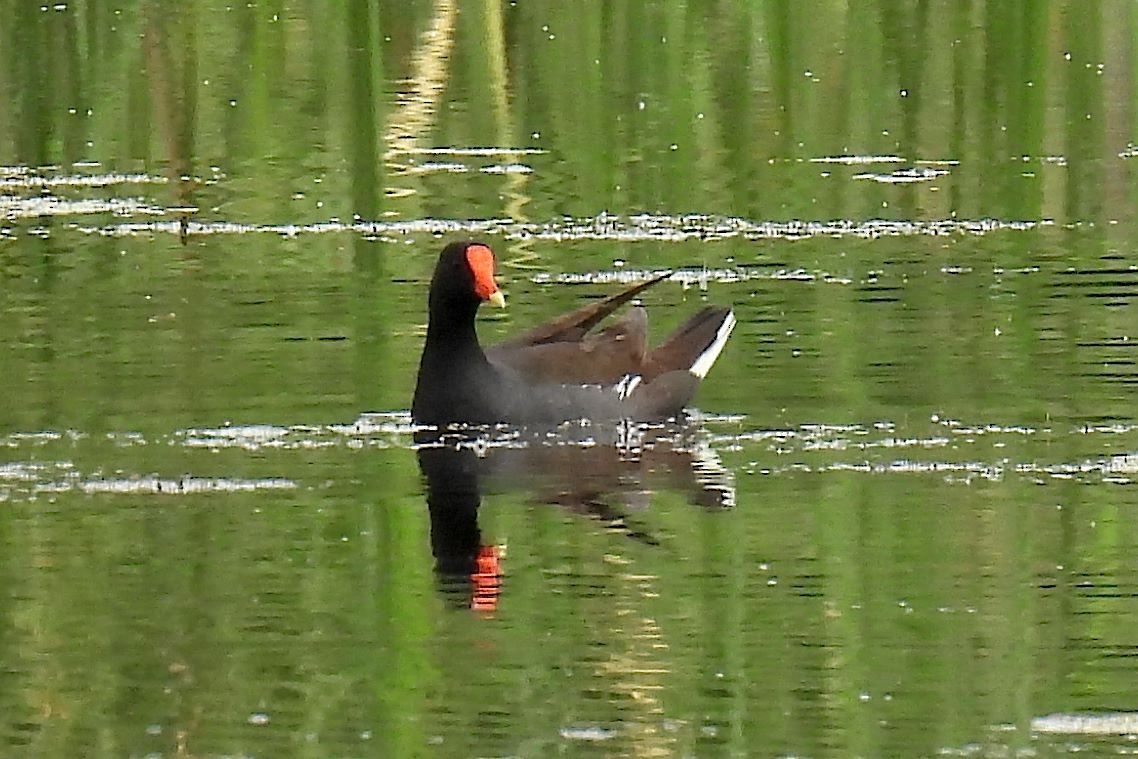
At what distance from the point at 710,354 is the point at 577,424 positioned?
51 cm

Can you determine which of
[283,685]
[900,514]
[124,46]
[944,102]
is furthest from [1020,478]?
[124,46]

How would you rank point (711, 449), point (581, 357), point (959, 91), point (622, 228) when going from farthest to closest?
point (959, 91) < point (622, 228) < point (581, 357) < point (711, 449)

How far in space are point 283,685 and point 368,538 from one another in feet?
4.67

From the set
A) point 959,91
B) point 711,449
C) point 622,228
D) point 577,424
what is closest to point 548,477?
point 711,449

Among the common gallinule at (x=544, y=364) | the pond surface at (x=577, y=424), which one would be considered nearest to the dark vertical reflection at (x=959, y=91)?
the pond surface at (x=577, y=424)

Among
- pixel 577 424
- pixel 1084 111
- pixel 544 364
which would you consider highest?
pixel 1084 111

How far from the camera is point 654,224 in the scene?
1270cm

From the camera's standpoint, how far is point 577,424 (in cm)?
966

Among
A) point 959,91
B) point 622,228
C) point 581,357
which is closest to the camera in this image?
point 581,357

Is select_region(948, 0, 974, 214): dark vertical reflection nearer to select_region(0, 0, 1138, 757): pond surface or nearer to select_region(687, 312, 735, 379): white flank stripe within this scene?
select_region(0, 0, 1138, 757): pond surface

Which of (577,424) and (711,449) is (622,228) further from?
(711,449)

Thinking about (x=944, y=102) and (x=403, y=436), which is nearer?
(x=403, y=436)

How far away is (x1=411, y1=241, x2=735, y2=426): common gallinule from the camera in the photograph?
9500 mm

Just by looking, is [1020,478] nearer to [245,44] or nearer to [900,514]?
[900,514]
